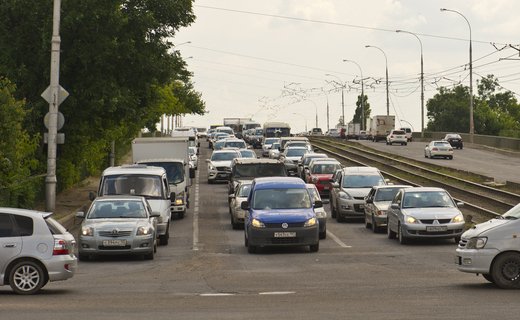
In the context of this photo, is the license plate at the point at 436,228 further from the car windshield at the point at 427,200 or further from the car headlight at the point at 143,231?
the car headlight at the point at 143,231

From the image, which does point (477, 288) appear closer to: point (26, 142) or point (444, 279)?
point (444, 279)

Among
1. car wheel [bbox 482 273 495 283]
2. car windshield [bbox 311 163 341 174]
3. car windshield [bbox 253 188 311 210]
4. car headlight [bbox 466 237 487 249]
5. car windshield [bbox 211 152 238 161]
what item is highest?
car windshield [bbox 211 152 238 161]

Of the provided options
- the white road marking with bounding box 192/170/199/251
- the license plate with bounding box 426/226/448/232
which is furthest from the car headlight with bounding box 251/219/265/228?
the license plate with bounding box 426/226/448/232

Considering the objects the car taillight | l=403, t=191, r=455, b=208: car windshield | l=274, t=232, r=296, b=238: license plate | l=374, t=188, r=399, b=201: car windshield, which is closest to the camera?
the car taillight

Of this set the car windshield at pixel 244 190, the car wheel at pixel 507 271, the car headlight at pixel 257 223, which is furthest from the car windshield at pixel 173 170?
the car wheel at pixel 507 271

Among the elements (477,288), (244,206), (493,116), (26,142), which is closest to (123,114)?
(26,142)

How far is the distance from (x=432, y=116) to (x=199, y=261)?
16564 cm

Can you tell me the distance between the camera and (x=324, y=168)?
167 feet

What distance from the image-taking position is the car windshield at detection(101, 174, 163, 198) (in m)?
33.9

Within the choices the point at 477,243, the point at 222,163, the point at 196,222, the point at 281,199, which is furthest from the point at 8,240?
the point at 222,163

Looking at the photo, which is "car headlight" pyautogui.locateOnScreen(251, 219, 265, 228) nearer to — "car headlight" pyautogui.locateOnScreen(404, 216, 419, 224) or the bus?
"car headlight" pyautogui.locateOnScreen(404, 216, 419, 224)

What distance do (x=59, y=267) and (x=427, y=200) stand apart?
14.2 meters

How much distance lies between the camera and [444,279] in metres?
21.3

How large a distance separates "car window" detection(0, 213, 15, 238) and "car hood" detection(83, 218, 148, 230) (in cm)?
695
